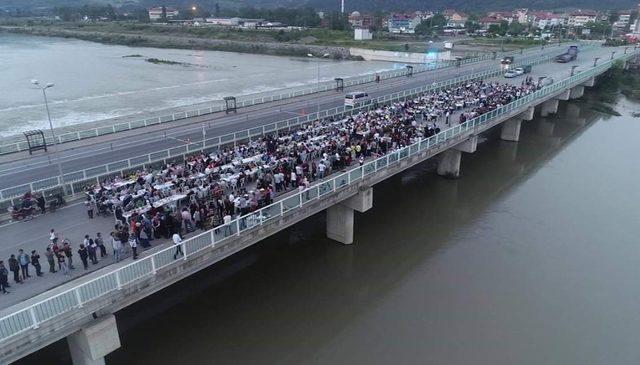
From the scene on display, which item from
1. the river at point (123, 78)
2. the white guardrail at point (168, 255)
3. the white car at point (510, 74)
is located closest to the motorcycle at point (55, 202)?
the white guardrail at point (168, 255)

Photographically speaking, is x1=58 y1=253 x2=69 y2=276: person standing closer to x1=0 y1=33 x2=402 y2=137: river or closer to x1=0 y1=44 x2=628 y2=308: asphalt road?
x1=0 y1=44 x2=628 y2=308: asphalt road

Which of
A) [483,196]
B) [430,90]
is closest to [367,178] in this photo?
[483,196]

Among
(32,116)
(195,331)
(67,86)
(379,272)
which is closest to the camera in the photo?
(195,331)

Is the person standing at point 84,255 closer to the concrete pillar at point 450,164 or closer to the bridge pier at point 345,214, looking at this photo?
the bridge pier at point 345,214

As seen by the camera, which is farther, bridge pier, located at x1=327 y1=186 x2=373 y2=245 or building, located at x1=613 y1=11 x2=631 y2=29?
building, located at x1=613 y1=11 x2=631 y2=29

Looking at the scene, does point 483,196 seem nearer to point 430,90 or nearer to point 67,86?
point 430,90

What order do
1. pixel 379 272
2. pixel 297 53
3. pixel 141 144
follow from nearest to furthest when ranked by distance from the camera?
pixel 379 272 → pixel 141 144 → pixel 297 53

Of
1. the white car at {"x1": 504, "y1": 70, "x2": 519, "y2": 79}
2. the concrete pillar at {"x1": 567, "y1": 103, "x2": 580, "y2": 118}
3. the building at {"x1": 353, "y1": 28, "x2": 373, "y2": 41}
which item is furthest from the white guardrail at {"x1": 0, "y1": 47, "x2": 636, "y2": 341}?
the building at {"x1": 353, "y1": 28, "x2": 373, "y2": 41}
